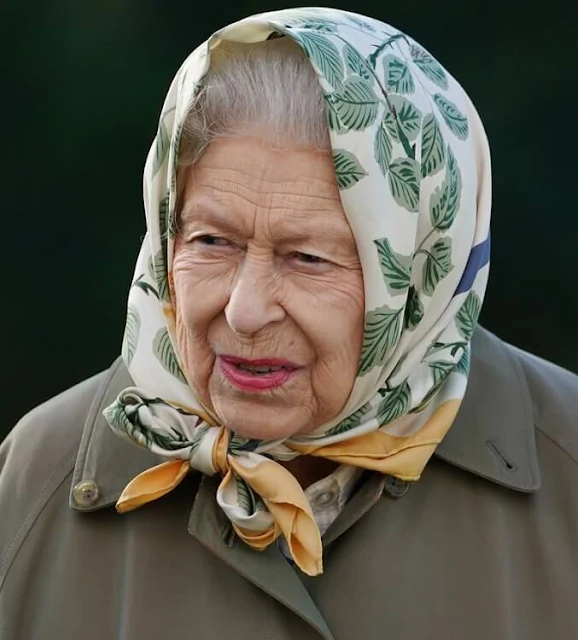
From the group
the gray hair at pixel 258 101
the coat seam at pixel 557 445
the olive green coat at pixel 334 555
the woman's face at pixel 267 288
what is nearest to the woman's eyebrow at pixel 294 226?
the woman's face at pixel 267 288

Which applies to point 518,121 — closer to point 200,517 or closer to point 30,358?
point 30,358

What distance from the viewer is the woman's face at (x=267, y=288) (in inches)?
82.7

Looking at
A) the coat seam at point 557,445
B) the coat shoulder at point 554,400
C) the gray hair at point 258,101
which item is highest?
the gray hair at point 258,101

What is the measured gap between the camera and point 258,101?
83.4 inches

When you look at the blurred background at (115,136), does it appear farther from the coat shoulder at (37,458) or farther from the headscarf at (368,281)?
the headscarf at (368,281)

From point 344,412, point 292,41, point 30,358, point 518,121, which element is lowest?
point 30,358

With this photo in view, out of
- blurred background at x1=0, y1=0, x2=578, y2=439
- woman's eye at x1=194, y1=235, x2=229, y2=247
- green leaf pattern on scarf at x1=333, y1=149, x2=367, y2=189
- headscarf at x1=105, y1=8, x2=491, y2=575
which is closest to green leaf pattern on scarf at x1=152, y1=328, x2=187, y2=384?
headscarf at x1=105, y1=8, x2=491, y2=575

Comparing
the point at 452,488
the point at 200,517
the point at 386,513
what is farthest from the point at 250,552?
the point at 452,488

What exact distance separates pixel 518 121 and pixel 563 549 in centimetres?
247

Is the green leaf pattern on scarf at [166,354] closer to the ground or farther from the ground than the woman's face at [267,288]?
closer to the ground

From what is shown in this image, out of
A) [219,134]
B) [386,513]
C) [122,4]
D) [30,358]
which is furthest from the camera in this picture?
[30,358]

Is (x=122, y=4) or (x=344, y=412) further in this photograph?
(x=122, y=4)

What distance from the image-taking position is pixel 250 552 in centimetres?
223

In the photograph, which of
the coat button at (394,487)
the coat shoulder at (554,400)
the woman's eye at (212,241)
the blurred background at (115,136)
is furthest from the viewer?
the blurred background at (115,136)
